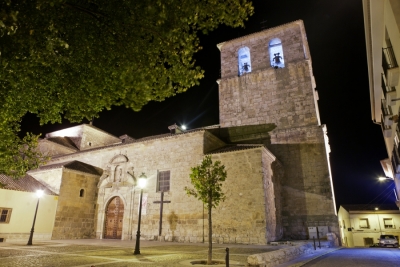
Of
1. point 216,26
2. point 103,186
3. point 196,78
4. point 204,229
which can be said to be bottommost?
point 204,229

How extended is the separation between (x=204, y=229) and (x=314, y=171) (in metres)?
8.05

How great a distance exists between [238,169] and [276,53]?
1110 cm

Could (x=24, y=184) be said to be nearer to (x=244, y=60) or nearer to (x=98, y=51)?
(x=98, y=51)

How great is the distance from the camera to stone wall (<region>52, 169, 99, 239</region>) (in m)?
17.1

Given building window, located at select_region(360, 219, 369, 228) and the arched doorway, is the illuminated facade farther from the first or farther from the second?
building window, located at select_region(360, 219, 369, 228)

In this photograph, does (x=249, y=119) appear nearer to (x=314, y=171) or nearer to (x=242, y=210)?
(x=314, y=171)

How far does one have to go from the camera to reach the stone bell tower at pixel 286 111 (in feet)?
52.9

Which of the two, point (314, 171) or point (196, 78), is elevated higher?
point (196, 78)

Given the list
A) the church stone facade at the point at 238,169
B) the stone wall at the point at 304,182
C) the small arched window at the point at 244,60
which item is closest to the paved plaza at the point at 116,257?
the stone wall at the point at 304,182

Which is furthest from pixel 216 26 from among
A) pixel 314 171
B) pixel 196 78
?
pixel 314 171

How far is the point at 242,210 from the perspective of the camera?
45.0ft

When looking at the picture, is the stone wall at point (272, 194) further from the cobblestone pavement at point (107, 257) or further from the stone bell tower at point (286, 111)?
the cobblestone pavement at point (107, 257)

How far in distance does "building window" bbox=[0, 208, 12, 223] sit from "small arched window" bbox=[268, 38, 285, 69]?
66.9ft

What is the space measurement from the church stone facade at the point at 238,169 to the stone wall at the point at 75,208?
67 millimetres
